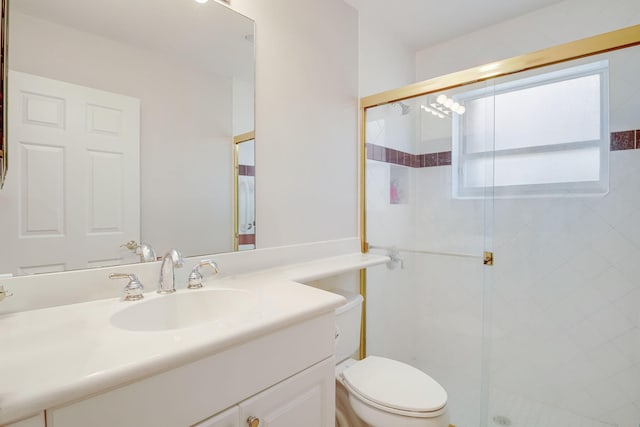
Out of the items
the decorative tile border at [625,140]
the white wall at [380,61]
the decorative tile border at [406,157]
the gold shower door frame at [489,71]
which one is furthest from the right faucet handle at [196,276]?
the decorative tile border at [625,140]

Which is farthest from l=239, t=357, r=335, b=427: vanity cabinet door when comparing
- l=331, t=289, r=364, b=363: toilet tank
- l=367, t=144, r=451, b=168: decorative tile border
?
l=367, t=144, r=451, b=168: decorative tile border

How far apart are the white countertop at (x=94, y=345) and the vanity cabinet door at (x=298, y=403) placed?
17 centimetres

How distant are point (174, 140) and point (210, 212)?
0.30m

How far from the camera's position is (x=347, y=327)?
4.66 ft

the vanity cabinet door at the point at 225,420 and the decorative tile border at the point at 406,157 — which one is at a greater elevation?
the decorative tile border at the point at 406,157

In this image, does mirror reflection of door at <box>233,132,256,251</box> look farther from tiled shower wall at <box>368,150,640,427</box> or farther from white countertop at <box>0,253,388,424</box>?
tiled shower wall at <box>368,150,640,427</box>

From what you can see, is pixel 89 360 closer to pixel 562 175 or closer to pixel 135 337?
pixel 135 337

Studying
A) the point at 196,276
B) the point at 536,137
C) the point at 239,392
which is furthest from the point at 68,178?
the point at 536,137

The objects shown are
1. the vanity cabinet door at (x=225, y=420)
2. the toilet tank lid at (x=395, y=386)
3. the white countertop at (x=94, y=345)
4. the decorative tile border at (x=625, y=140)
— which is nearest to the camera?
the white countertop at (x=94, y=345)

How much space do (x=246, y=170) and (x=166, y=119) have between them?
0.36 meters

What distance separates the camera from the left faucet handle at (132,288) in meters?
0.92

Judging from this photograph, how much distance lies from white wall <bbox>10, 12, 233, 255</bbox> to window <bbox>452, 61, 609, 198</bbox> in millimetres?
1302

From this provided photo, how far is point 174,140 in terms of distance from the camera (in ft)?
3.75

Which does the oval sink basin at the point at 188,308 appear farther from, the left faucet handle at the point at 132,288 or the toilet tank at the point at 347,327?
the toilet tank at the point at 347,327
